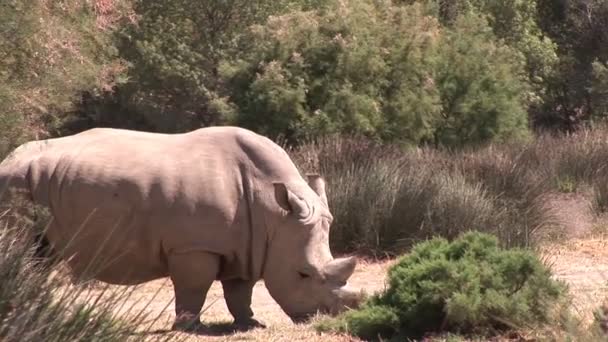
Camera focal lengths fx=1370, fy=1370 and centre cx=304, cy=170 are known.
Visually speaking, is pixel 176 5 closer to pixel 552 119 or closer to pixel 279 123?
pixel 279 123

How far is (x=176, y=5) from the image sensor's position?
28844 mm

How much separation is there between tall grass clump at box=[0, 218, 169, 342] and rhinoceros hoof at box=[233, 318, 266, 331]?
4954 millimetres

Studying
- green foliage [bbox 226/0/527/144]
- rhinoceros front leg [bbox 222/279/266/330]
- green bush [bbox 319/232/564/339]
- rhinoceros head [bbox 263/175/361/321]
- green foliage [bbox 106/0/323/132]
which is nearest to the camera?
green bush [bbox 319/232/564/339]

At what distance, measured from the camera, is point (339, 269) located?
38.6ft

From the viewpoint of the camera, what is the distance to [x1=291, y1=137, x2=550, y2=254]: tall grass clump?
18031 millimetres

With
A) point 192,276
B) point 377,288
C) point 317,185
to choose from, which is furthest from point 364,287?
point 192,276

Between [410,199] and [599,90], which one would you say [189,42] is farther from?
[410,199]

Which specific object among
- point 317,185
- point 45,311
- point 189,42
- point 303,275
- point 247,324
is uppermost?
point 45,311

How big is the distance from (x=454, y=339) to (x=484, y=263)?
934 mm

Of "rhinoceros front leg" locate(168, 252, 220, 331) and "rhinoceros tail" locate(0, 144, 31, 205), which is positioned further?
"rhinoceros tail" locate(0, 144, 31, 205)

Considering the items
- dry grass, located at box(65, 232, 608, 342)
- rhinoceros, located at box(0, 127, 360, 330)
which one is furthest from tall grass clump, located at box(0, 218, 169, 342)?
rhinoceros, located at box(0, 127, 360, 330)

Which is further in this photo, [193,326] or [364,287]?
[364,287]

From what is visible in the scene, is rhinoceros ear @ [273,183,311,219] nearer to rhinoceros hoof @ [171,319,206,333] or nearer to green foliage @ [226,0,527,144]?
rhinoceros hoof @ [171,319,206,333]

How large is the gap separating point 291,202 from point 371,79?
12.7m
